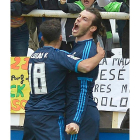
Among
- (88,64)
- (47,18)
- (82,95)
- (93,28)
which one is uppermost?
(47,18)

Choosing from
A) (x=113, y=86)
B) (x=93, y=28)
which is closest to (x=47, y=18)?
(x=113, y=86)

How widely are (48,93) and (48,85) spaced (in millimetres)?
77

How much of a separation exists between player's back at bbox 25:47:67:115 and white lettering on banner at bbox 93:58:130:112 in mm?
1328

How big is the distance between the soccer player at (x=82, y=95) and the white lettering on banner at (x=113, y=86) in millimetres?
1182

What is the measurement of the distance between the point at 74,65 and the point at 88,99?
399mm

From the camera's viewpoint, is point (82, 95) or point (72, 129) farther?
point (82, 95)

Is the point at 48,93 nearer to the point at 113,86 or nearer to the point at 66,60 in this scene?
the point at 66,60

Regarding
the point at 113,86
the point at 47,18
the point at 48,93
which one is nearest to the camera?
the point at 48,93

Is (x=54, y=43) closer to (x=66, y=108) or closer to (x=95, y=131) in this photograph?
(x=66, y=108)

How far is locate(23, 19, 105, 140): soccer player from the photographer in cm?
412

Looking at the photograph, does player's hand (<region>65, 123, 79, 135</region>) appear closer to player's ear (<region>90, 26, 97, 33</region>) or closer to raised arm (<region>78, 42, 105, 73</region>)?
raised arm (<region>78, 42, 105, 73</region>)

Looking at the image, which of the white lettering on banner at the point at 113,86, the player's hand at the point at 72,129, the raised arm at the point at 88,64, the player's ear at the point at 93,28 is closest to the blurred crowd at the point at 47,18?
the white lettering on banner at the point at 113,86

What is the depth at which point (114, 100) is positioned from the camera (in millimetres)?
5434

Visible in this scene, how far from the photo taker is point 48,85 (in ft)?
13.7
